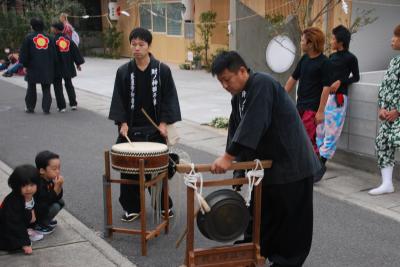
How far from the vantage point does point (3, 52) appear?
19.5m

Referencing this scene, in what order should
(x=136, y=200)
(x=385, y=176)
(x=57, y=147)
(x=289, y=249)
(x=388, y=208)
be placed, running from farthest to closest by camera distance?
(x=57, y=147)
(x=385, y=176)
(x=388, y=208)
(x=136, y=200)
(x=289, y=249)

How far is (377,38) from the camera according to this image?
40.7 feet

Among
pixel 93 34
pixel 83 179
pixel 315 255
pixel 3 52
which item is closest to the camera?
pixel 315 255

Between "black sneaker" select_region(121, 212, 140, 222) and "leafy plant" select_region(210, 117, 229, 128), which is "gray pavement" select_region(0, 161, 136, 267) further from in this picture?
"leafy plant" select_region(210, 117, 229, 128)

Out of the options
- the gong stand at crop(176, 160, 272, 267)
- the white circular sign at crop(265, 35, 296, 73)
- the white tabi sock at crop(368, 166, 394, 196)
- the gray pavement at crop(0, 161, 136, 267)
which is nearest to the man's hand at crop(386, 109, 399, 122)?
the white tabi sock at crop(368, 166, 394, 196)

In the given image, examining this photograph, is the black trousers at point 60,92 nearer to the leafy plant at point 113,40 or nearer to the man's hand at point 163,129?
the man's hand at point 163,129

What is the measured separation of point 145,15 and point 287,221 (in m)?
17.8

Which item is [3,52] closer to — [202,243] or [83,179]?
[83,179]

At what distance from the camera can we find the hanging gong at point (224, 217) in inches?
120

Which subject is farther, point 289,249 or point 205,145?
point 205,145

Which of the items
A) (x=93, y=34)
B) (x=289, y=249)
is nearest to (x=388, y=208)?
(x=289, y=249)

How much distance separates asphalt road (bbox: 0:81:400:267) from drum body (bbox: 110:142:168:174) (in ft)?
2.01

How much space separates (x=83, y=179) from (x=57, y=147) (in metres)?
1.62

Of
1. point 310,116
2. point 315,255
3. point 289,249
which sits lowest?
point 315,255
